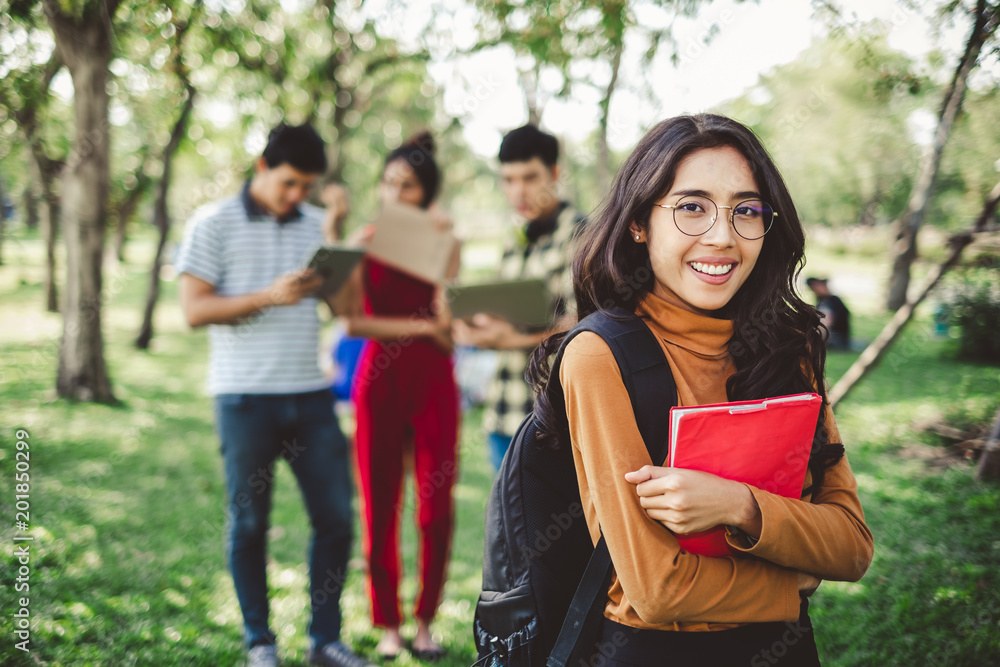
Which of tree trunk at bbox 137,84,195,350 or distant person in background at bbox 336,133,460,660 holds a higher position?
tree trunk at bbox 137,84,195,350

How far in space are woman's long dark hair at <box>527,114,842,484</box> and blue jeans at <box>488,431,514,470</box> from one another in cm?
135

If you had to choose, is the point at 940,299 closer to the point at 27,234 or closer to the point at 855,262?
the point at 855,262

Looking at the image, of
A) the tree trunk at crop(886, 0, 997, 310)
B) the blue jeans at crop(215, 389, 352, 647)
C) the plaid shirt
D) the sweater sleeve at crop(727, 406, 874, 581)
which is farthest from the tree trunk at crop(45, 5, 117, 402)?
the sweater sleeve at crop(727, 406, 874, 581)

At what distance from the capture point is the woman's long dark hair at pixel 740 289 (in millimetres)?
1253

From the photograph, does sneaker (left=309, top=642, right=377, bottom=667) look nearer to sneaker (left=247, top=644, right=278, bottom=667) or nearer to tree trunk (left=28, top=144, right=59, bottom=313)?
sneaker (left=247, top=644, right=278, bottom=667)

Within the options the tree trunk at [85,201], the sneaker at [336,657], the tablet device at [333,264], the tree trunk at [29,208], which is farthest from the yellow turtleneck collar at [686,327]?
the tree trunk at [29,208]

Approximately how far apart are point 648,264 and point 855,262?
15.0 meters

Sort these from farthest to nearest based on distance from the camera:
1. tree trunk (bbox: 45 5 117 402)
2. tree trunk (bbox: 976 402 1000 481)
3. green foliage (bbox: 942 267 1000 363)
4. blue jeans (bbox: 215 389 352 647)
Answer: tree trunk (bbox: 45 5 117 402) → tree trunk (bbox: 976 402 1000 481) → green foliage (bbox: 942 267 1000 363) → blue jeans (bbox: 215 389 352 647)

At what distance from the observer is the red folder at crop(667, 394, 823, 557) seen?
1.05 m

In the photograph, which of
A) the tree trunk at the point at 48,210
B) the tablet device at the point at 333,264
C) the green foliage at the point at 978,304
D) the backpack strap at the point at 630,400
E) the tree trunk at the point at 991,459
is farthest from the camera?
the tree trunk at the point at 48,210

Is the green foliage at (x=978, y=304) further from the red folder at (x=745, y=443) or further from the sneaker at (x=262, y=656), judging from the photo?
the sneaker at (x=262, y=656)

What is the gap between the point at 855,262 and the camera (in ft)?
45.9

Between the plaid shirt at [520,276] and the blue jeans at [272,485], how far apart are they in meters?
0.71

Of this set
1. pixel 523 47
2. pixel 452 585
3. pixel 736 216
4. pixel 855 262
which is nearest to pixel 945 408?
pixel 452 585
